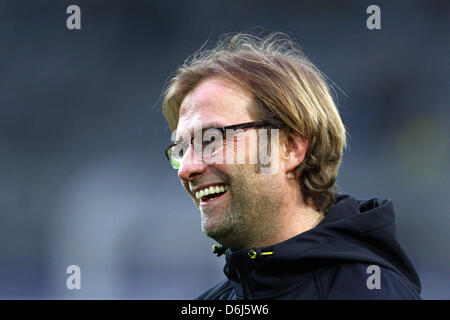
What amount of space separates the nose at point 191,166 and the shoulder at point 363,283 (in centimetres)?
49

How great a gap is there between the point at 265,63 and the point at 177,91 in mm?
346

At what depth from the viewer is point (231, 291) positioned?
1.79 m

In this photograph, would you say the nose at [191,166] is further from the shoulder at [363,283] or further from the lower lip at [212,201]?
the shoulder at [363,283]

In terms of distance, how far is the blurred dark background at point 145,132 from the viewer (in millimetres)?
5777

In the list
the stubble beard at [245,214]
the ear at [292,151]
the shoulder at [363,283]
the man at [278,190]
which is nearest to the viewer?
the shoulder at [363,283]

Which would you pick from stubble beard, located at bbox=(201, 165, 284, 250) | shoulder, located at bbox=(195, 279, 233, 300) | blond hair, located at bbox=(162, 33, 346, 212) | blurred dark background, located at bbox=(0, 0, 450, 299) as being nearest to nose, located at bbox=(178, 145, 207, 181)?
stubble beard, located at bbox=(201, 165, 284, 250)

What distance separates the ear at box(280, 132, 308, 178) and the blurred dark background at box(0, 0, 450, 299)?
3969mm

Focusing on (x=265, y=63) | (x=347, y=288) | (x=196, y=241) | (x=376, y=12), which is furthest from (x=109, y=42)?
(x=347, y=288)

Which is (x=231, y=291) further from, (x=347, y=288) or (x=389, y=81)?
(x=389, y=81)

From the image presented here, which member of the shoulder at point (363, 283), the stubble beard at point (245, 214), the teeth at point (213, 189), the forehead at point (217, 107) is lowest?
the shoulder at point (363, 283)

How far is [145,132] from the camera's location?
671cm

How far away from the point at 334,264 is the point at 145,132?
5474 mm

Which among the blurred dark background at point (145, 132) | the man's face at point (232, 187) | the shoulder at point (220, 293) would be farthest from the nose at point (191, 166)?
the blurred dark background at point (145, 132)

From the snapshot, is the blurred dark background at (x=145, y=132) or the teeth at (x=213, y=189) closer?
the teeth at (x=213, y=189)
